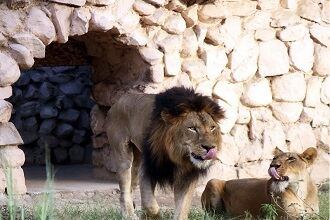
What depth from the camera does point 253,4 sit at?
33.5ft

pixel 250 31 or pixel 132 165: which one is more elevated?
pixel 250 31

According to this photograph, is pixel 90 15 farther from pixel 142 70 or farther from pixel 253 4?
pixel 253 4

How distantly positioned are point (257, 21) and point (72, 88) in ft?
12.9

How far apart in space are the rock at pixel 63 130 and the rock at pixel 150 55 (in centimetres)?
423

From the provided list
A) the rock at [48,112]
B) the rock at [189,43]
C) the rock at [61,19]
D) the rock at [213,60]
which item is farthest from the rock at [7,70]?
the rock at [48,112]

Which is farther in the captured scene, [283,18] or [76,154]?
[76,154]

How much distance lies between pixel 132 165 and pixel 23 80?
17.4ft

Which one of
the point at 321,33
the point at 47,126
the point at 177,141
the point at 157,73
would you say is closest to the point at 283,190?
the point at 177,141

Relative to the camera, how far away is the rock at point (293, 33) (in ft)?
34.4

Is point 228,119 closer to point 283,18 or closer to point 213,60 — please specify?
point 213,60

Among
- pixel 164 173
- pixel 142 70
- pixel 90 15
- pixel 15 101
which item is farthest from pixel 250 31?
pixel 15 101

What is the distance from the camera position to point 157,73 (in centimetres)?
920

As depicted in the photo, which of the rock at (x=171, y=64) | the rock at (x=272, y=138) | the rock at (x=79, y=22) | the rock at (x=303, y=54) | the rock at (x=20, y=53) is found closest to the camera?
the rock at (x=20, y=53)

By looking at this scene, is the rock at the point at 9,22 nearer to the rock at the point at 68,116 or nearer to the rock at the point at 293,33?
the rock at the point at 293,33
